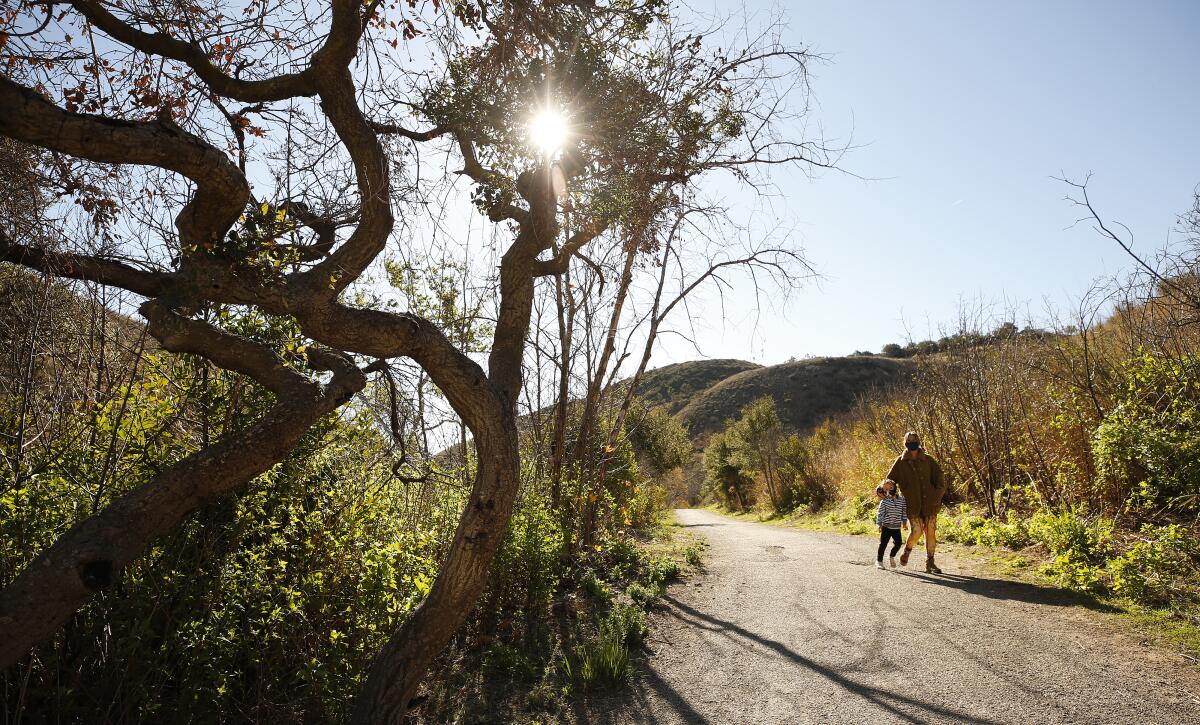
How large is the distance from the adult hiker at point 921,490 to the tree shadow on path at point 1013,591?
0.48 m

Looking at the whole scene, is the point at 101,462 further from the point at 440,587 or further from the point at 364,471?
the point at 440,587

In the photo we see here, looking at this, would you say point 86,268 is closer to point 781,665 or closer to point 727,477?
point 781,665

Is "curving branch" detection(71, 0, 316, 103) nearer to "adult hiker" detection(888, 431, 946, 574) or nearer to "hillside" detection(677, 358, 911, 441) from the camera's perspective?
"adult hiker" detection(888, 431, 946, 574)

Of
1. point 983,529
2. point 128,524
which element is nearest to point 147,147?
point 128,524

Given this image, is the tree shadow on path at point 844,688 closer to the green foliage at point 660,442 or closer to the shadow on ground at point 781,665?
the shadow on ground at point 781,665

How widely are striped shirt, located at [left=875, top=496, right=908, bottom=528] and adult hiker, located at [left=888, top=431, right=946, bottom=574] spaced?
16 centimetres

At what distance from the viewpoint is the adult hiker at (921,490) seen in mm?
7672

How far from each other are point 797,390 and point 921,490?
54.1 m

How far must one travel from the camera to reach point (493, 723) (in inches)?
178

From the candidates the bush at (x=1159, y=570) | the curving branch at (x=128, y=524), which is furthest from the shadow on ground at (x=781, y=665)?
the curving branch at (x=128, y=524)

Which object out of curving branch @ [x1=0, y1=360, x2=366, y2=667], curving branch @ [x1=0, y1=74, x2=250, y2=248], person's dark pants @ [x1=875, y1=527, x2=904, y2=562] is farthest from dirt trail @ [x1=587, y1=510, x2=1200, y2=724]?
curving branch @ [x1=0, y1=74, x2=250, y2=248]

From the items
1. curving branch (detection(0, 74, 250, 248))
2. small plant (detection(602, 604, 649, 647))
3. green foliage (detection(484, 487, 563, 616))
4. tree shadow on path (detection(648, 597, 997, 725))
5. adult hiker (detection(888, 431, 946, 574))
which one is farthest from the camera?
adult hiker (detection(888, 431, 946, 574))

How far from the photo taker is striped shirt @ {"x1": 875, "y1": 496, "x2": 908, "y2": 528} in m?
7.95

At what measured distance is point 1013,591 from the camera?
243 inches
